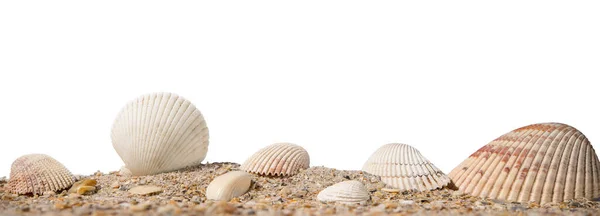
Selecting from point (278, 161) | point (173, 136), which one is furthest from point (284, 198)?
point (173, 136)

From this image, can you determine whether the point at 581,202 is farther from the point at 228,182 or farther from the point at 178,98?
the point at 178,98

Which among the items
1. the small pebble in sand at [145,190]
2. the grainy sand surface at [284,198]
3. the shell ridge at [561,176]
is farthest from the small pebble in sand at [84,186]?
the shell ridge at [561,176]

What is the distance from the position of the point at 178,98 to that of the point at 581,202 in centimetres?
599

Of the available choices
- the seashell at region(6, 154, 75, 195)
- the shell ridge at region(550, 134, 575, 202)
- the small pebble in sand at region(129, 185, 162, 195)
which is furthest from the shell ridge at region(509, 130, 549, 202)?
the seashell at region(6, 154, 75, 195)

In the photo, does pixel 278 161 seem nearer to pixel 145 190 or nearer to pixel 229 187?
pixel 229 187

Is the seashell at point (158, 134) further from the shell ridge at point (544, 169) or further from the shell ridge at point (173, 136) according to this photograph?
the shell ridge at point (544, 169)

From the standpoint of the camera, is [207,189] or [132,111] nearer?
[207,189]

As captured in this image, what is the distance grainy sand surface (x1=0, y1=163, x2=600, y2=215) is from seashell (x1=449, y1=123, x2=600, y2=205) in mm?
230

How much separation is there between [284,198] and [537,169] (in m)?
3.24

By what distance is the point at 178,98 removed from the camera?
8.25 m

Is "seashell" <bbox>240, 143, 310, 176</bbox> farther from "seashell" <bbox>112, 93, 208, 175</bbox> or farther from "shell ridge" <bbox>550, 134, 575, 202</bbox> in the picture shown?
"shell ridge" <bbox>550, 134, 575, 202</bbox>

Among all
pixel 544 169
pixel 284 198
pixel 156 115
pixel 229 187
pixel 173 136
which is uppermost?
pixel 156 115

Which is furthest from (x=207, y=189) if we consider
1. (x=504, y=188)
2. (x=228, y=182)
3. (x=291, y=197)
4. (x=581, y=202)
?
(x=581, y=202)

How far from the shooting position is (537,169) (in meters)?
6.40
